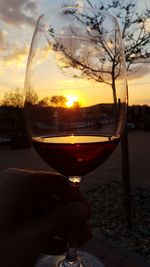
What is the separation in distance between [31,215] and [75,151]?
0.41 m

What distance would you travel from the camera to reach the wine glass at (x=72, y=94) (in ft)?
2.98

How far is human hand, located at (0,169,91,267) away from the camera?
99 cm

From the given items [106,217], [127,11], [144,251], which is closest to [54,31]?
[144,251]

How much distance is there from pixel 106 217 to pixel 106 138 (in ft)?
8.51

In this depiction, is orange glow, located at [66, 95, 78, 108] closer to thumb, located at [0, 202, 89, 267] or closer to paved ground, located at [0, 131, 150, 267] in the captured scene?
thumb, located at [0, 202, 89, 267]

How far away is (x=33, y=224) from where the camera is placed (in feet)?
3.38

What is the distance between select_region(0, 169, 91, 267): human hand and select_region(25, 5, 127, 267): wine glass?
0.61 feet

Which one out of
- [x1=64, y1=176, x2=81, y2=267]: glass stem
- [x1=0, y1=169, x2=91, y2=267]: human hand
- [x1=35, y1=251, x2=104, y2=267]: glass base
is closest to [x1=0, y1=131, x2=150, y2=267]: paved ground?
[x1=35, y1=251, x2=104, y2=267]: glass base

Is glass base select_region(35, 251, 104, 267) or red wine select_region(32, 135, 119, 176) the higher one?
red wine select_region(32, 135, 119, 176)

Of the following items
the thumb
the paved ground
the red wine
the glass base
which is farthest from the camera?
the paved ground

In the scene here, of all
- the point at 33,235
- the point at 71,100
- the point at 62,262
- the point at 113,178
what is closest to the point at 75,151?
the point at 71,100

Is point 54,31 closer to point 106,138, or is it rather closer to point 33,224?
point 106,138

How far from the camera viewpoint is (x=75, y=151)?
0.88 metres

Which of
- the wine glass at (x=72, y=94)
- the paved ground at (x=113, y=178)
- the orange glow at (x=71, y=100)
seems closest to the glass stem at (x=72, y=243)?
the wine glass at (x=72, y=94)
